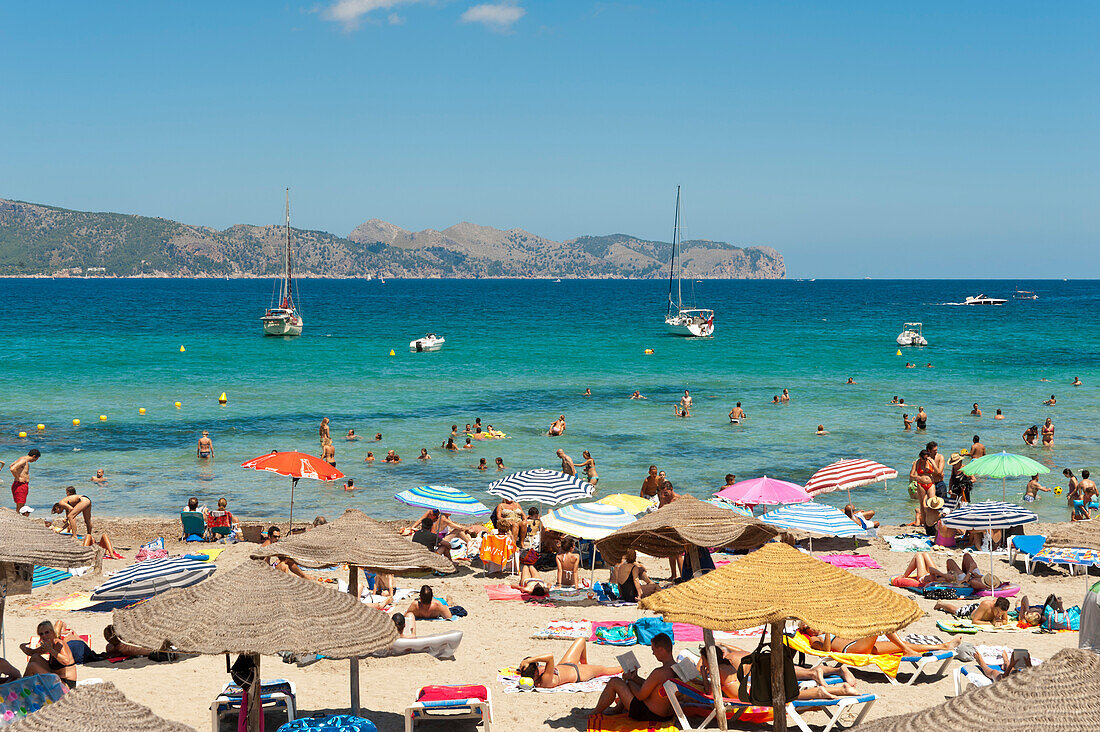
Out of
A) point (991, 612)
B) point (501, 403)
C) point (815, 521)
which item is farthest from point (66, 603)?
point (501, 403)

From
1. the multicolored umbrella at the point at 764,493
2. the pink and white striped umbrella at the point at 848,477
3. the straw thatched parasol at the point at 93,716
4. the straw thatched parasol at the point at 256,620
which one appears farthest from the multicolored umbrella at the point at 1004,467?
the straw thatched parasol at the point at 93,716

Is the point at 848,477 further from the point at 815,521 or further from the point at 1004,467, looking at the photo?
the point at 815,521

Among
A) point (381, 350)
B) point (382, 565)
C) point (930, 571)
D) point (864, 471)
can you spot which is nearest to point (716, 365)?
point (381, 350)

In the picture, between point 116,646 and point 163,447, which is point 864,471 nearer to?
point 116,646

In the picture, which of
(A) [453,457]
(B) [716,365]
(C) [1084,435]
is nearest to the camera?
(A) [453,457]

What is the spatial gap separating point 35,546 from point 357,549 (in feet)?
11.0

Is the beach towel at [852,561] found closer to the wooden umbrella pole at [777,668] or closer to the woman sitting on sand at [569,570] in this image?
the woman sitting on sand at [569,570]

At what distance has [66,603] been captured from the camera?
14.1m

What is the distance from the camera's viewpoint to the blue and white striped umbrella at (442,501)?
1670 centimetres

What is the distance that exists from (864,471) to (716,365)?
126ft

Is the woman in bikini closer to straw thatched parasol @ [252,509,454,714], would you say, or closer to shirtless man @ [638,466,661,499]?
straw thatched parasol @ [252,509,454,714]

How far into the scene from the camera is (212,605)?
774cm

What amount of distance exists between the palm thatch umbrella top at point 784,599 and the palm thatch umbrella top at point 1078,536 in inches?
156

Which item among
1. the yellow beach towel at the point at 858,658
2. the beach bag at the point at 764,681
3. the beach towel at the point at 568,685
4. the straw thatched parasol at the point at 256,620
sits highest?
the straw thatched parasol at the point at 256,620
